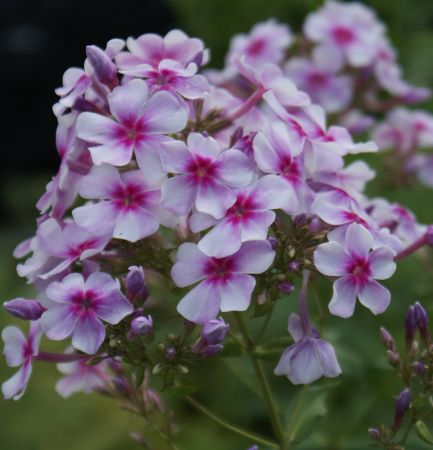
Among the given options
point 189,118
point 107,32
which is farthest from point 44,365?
point 107,32

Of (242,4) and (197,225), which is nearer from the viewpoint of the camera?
(197,225)

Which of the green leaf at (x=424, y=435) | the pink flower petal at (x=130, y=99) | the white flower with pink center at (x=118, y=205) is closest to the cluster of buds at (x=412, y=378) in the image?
the green leaf at (x=424, y=435)

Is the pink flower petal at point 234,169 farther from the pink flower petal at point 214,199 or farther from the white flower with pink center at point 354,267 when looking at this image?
the white flower with pink center at point 354,267

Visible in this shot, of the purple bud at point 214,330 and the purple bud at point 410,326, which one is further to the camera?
the purple bud at point 410,326

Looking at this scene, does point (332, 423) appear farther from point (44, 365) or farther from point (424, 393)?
point (44, 365)

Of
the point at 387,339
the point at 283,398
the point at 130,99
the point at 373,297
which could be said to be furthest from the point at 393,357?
the point at 283,398

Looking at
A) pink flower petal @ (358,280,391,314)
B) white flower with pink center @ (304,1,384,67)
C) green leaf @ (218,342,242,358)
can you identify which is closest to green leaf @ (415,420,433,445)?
pink flower petal @ (358,280,391,314)
